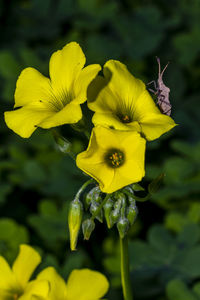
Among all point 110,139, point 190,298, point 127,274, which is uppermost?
point 110,139

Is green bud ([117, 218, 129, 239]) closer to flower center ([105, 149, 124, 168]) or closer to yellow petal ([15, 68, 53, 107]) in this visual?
flower center ([105, 149, 124, 168])

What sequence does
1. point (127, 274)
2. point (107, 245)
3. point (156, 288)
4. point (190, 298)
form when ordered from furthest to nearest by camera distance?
point (107, 245) → point (156, 288) → point (190, 298) → point (127, 274)

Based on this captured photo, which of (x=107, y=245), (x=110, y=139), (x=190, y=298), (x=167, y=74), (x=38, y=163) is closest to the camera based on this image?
(x=110, y=139)

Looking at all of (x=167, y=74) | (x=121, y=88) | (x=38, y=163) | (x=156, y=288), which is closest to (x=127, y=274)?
(x=121, y=88)

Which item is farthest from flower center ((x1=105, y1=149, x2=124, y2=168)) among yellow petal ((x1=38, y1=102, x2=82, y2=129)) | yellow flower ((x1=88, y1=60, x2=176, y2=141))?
yellow petal ((x1=38, y1=102, x2=82, y2=129))

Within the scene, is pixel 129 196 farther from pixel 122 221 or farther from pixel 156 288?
pixel 156 288

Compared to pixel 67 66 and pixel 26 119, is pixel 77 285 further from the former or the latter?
pixel 67 66

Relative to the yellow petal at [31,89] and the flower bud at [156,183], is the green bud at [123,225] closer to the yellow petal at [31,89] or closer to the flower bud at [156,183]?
the flower bud at [156,183]

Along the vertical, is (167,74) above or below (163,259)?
above
